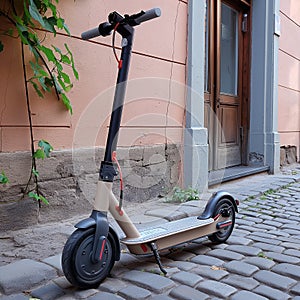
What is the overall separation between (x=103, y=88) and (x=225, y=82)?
3.11 m

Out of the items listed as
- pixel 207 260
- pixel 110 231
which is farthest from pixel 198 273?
pixel 110 231

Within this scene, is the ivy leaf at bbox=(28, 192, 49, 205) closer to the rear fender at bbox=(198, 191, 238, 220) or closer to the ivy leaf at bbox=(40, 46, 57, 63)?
the ivy leaf at bbox=(40, 46, 57, 63)

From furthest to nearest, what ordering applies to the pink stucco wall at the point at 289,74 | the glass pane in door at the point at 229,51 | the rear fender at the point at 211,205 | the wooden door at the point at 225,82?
the pink stucco wall at the point at 289,74
the glass pane in door at the point at 229,51
the wooden door at the point at 225,82
the rear fender at the point at 211,205

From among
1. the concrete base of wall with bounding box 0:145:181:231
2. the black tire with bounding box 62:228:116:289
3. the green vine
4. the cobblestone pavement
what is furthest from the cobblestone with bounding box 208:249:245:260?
the green vine

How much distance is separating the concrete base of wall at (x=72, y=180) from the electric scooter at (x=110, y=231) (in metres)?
0.91

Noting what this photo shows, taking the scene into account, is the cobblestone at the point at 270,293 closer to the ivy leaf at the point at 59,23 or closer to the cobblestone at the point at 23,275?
the cobblestone at the point at 23,275

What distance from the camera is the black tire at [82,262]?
1.89 m

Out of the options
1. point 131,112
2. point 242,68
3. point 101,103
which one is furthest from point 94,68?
point 242,68

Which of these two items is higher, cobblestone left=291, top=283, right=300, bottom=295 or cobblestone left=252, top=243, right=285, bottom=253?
cobblestone left=252, top=243, right=285, bottom=253

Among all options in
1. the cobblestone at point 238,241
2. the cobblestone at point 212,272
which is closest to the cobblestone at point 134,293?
the cobblestone at point 212,272

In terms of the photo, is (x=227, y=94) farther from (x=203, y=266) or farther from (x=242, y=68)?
(x=203, y=266)

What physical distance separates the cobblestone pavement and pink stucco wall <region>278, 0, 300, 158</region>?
4.10 metres

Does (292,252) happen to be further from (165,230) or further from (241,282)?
(165,230)

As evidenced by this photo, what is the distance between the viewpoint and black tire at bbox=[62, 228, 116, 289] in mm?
1887
